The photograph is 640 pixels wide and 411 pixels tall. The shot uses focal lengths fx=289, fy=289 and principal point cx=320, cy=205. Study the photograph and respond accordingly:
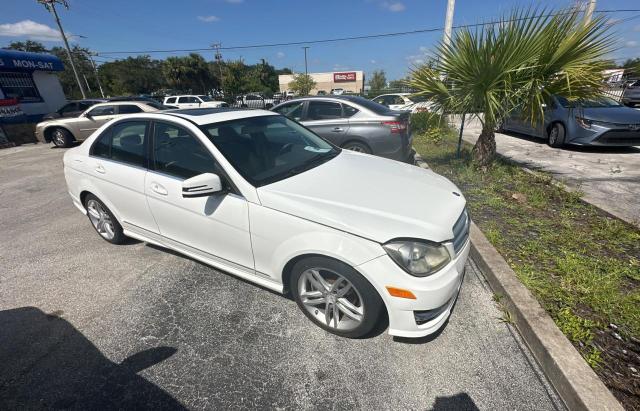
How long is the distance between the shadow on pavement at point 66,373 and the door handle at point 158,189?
131 cm

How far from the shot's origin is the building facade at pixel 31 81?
14336 mm

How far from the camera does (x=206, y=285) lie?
289 centimetres

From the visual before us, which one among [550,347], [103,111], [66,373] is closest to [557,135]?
[550,347]

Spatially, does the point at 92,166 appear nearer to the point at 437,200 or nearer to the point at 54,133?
the point at 437,200

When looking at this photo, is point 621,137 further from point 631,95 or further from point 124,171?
point 631,95

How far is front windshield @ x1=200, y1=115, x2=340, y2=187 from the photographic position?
243cm

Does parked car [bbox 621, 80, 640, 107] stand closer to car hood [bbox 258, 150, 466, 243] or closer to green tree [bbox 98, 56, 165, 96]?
car hood [bbox 258, 150, 466, 243]

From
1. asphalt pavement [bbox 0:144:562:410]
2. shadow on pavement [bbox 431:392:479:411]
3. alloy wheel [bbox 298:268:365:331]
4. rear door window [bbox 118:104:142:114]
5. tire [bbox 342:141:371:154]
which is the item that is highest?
rear door window [bbox 118:104:142:114]

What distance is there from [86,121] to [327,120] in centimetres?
997

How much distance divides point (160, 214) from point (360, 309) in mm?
2064

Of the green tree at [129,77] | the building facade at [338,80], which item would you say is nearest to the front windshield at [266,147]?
the green tree at [129,77]

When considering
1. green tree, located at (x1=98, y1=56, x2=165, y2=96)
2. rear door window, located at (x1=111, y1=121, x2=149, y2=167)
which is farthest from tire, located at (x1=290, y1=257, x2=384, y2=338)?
green tree, located at (x1=98, y1=56, x2=165, y2=96)

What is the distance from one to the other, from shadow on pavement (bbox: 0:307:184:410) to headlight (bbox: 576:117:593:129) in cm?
898

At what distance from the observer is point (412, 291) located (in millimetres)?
1825
